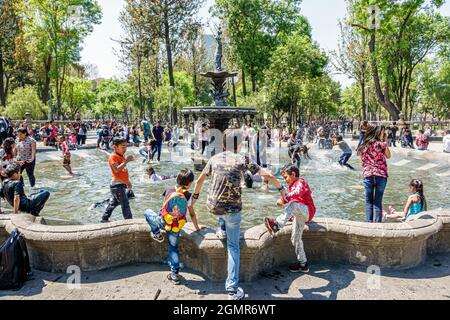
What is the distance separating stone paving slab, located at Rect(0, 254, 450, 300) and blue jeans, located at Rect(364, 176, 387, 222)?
1.24 m

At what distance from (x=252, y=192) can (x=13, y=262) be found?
21.8 feet

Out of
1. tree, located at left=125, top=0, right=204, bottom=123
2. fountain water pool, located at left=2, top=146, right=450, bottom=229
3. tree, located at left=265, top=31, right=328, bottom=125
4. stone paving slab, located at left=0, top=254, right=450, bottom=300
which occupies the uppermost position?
tree, located at left=125, top=0, right=204, bottom=123

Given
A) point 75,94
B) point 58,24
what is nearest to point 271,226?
point 58,24

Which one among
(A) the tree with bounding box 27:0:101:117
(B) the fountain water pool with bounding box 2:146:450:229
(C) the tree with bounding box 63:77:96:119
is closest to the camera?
(B) the fountain water pool with bounding box 2:146:450:229

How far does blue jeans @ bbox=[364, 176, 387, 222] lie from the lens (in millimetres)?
6199

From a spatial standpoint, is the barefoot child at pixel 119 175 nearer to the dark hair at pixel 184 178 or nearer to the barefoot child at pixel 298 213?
the dark hair at pixel 184 178

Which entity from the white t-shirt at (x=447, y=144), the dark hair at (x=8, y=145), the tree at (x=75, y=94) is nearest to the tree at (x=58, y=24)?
the tree at (x=75, y=94)

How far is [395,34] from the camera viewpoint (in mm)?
34938

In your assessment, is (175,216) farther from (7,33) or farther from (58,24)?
(7,33)

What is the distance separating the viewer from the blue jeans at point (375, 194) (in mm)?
6199

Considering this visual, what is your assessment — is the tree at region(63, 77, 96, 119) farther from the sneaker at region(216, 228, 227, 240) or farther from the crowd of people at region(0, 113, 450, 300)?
the sneaker at region(216, 228, 227, 240)

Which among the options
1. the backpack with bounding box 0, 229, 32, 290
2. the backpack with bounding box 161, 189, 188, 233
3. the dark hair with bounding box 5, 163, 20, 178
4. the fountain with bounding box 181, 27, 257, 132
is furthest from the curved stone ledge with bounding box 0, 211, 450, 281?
the fountain with bounding box 181, 27, 257, 132

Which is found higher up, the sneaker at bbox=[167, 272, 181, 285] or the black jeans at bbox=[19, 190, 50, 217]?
the black jeans at bbox=[19, 190, 50, 217]
